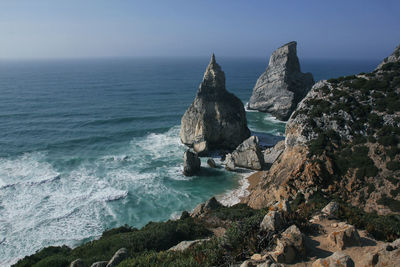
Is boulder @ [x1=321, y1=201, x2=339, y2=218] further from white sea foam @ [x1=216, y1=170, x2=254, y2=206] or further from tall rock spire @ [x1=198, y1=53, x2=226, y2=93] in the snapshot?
tall rock spire @ [x1=198, y1=53, x2=226, y2=93]

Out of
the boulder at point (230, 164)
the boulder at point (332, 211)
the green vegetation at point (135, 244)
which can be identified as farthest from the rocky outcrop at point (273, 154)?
the boulder at point (332, 211)

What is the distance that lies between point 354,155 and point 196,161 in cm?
1904

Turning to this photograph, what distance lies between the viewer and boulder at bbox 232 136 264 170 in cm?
3653

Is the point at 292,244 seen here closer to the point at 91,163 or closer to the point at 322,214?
the point at 322,214

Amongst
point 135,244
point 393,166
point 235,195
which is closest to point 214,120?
point 235,195

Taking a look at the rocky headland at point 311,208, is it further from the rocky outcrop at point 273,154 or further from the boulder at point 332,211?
the rocky outcrop at point 273,154

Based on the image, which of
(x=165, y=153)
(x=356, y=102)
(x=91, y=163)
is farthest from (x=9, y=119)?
(x=356, y=102)

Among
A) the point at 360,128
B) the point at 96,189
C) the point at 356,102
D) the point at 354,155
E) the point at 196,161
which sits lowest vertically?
the point at 96,189

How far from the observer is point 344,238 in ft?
29.1

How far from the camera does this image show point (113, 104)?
73.6m

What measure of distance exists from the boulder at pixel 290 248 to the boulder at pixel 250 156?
27995mm

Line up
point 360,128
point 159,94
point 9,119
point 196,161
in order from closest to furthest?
point 360,128 → point 196,161 → point 9,119 → point 159,94

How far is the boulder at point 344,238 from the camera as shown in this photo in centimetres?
884

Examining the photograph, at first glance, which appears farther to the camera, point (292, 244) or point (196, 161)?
point (196, 161)
